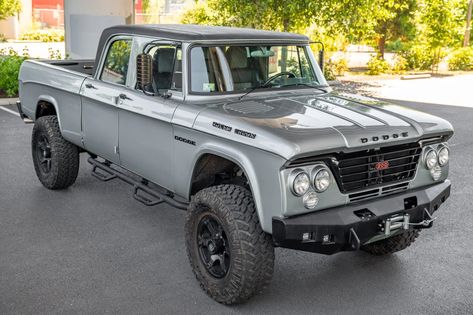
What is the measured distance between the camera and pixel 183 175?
4906 mm

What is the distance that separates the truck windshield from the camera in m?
5.08

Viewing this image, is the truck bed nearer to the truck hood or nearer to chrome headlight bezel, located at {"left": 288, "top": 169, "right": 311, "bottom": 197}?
the truck hood

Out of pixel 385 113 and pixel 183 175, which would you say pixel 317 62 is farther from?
pixel 183 175

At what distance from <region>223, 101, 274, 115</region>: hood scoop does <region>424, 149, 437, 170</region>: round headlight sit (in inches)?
52.5

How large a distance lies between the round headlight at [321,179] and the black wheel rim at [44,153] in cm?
409

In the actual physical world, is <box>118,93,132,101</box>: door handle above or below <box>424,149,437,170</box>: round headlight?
above

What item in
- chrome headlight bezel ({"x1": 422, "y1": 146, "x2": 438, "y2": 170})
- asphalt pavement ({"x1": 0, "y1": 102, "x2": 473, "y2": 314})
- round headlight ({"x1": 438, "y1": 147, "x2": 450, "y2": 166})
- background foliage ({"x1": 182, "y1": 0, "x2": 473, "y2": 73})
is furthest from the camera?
background foliage ({"x1": 182, "y1": 0, "x2": 473, "y2": 73})

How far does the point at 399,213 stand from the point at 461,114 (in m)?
10.6

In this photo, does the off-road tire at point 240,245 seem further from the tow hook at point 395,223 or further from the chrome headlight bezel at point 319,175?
the tow hook at point 395,223

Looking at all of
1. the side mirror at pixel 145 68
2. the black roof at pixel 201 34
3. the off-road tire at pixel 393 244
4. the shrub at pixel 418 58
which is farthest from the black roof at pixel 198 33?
the shrub at pixel 418 58

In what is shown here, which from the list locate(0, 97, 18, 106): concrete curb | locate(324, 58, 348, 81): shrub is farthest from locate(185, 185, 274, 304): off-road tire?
locate(324, 58, 348, 81): shrub

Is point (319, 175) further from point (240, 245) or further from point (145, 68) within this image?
point (145, 68)

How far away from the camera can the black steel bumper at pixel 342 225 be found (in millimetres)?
3959

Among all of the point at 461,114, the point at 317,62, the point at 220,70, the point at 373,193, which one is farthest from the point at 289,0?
the point at 373,193
